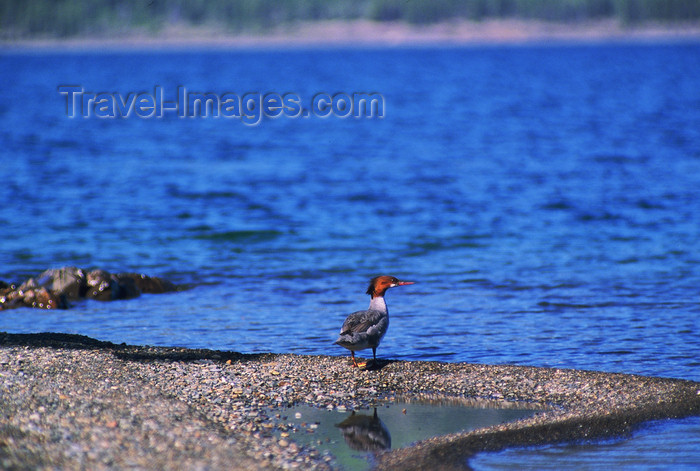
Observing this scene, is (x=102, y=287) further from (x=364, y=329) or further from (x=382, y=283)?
(x=364, y=329)

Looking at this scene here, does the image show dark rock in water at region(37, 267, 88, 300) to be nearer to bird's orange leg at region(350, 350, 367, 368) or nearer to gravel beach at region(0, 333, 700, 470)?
gravel beach at region(0, 333, 700, 470)

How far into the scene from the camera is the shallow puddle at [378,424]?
961 centimetres

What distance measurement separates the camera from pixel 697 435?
9758 millimetres

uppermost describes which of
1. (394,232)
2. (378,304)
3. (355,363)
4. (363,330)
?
(378,304)

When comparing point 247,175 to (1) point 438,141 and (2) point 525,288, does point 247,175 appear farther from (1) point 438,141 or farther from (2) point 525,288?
(2) point 525,288

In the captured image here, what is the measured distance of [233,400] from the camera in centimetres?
1084

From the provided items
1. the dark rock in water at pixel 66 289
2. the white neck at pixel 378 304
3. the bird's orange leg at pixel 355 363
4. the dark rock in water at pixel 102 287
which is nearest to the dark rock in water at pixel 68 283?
the dark rock in water at pixel 66 289

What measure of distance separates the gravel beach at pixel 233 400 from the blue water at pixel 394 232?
799mm

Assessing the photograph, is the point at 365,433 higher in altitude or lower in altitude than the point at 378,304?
lower

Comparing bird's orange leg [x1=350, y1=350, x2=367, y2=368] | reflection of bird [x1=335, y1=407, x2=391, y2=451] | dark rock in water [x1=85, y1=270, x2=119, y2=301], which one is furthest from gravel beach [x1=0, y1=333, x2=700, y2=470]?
dark rock in water [x1=85, y1=270, x2=119, y2=301]

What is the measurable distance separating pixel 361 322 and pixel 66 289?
7965mm

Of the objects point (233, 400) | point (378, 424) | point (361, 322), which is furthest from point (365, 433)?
point (361, 322)

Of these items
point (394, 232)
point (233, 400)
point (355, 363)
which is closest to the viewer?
point (233, 400)

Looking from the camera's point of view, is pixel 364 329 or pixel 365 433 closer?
pixel 365 433
